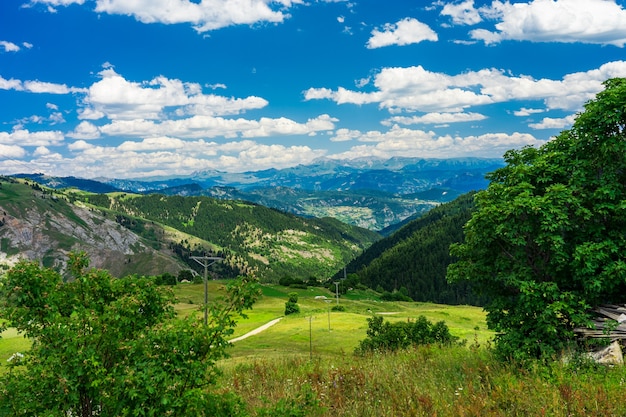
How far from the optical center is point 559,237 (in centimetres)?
1586

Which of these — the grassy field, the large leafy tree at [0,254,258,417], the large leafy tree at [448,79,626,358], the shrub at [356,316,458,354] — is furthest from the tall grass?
the shrub at [356,316,458,354]

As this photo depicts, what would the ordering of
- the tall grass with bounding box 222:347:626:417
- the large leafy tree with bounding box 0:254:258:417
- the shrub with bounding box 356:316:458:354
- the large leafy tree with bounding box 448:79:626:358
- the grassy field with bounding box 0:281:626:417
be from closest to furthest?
1. the large leafy tree with bounding box 0:254:258:417
2. the grassy field with bounding box 0:281:626:417
3. the tall grass with bounding box 222:347:626:417
4. the large leafy tree with bounding box 448:79:626:358
5. the shrub with bounding box 356:316:458:354

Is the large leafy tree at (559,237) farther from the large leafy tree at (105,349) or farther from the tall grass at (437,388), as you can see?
the large leafy tree at (105,349)

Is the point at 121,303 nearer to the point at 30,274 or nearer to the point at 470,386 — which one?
the point at 30,274

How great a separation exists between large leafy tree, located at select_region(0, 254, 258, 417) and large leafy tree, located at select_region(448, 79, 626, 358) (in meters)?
13.6

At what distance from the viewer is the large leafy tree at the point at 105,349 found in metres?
6.20

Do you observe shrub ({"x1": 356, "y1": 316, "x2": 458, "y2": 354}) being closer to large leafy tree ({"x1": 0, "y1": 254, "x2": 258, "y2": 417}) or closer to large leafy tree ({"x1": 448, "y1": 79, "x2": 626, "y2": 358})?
large leafy tree ({"x1": 448, "y1": 79, "x2": 626, "y2": 358})

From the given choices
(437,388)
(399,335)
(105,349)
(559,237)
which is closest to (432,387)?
(437,388)

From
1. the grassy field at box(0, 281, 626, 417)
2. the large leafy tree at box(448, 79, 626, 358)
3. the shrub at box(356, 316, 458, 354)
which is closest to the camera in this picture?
the grassy field at box(0, 281, 626, 417)

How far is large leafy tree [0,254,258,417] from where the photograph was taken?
620 centimetres

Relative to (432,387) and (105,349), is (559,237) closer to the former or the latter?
(432,387)

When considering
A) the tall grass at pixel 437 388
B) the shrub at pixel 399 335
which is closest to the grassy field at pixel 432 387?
the tall grass at pixel 437 388

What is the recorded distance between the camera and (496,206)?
698 inches

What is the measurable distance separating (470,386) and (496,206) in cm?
914
